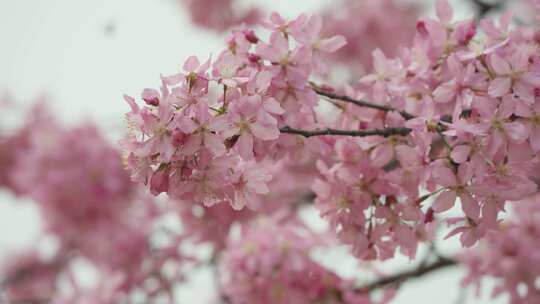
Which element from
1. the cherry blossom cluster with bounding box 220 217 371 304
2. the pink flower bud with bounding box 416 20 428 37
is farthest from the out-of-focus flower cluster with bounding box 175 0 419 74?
the pink flower bud with bounding box 416 20 428 37

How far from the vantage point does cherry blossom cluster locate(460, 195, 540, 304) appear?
2201mm

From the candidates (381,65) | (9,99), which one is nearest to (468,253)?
(381,65)

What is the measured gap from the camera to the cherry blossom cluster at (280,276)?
7.74 feet

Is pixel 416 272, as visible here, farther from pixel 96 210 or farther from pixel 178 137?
pixel 96 210

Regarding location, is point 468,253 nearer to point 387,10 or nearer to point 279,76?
point 279,76

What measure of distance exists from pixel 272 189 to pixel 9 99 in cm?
259

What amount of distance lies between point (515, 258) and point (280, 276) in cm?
76

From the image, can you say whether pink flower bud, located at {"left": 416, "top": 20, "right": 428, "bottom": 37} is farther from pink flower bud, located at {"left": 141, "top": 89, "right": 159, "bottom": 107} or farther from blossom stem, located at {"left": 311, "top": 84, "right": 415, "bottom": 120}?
pink flower bud, located at {"left": 141, "top": 89, "right": 159, "bottom": 107}

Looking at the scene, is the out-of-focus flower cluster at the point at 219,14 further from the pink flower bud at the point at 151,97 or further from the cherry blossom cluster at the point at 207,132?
the pink flower bud at the point at 151,97

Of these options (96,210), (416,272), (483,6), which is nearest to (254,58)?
(416,272)

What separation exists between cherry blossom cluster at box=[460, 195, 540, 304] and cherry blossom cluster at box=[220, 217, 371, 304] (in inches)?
16.8

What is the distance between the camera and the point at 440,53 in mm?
1561

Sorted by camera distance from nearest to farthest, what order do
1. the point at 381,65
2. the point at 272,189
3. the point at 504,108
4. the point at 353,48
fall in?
the point at 504,108 < the point at 381,65 < the point at 272,189 < the point at 353,48

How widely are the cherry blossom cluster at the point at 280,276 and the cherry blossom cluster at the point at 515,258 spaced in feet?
1.40
